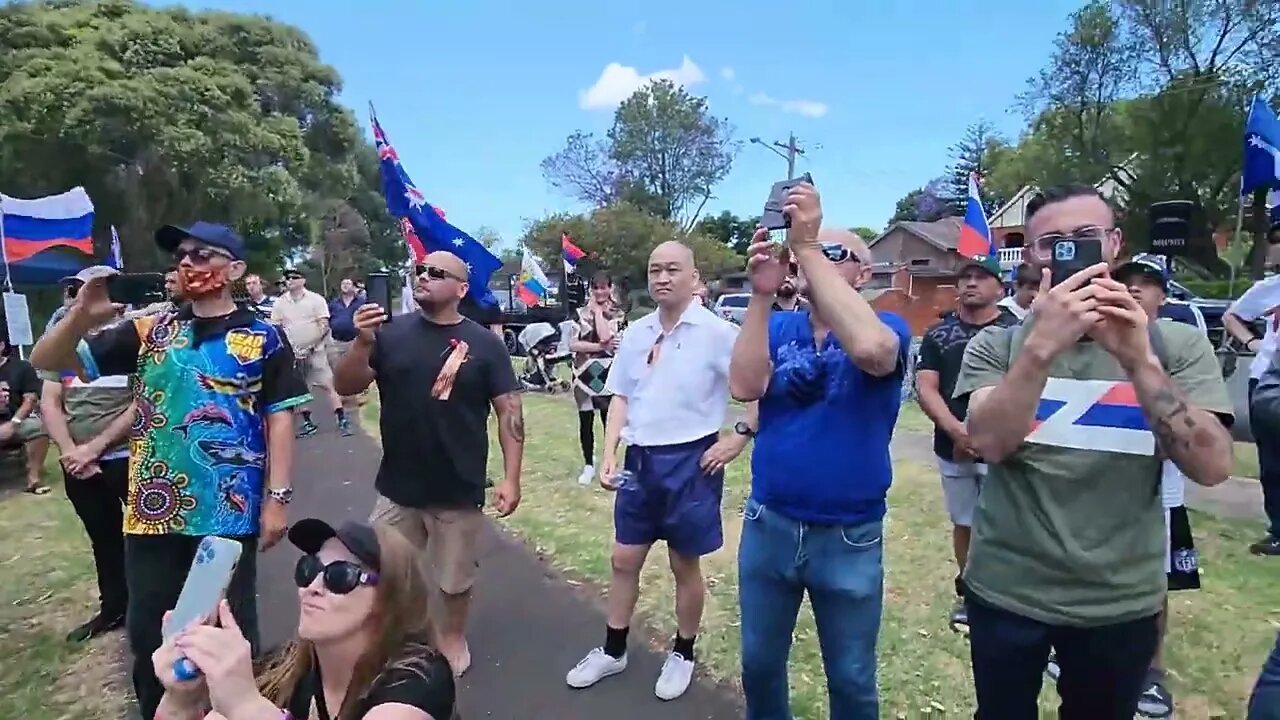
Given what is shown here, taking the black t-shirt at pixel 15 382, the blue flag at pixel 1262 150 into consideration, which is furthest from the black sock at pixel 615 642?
the blue flag at pixel 1262 150

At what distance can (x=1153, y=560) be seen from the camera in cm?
219

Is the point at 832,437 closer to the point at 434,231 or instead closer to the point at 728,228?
the point at 434,231

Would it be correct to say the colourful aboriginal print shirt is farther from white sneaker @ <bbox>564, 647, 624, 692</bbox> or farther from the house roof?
the house roof

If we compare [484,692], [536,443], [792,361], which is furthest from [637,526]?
[536,443]

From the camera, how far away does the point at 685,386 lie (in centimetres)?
378

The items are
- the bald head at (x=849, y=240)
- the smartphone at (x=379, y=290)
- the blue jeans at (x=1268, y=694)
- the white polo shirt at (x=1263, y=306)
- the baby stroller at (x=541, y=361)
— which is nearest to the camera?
the blue jeans at (x=1268, y=694)

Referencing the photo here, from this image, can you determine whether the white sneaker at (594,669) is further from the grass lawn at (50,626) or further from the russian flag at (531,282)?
the russian flag at (531,282)

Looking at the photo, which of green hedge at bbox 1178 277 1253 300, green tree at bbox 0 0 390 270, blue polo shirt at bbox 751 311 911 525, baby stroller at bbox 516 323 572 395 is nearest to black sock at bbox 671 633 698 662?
blue polo shirt at bbox 751 311 911 525

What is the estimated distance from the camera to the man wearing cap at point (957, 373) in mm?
4352

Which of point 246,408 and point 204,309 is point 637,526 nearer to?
point 246,408

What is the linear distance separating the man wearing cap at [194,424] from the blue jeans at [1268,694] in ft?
9.55

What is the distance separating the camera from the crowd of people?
6.56 ft

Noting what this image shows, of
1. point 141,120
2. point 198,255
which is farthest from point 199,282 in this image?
point 141,120

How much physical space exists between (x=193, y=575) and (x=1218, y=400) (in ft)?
7.53
